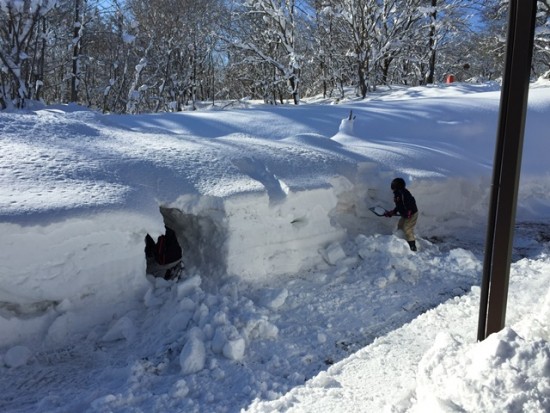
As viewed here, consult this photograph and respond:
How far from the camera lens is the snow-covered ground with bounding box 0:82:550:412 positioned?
9.82 feet

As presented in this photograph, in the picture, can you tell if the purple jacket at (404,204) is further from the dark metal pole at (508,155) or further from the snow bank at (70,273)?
the dark metal pole at (508,155)

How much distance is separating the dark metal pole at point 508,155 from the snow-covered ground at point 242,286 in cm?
35

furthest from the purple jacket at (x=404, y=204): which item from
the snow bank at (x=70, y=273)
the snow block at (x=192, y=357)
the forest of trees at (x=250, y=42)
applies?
the forest of trees at (x=250, y=42)

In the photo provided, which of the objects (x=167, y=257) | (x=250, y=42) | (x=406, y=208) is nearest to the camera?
(x=167, y=257)

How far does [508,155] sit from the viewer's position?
2.37 meters

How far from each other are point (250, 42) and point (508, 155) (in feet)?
58.4

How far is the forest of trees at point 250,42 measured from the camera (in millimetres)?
16625

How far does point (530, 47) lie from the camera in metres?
2.27

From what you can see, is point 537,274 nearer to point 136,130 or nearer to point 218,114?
point 136,130

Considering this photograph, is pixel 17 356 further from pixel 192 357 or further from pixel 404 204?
pixel 404 204

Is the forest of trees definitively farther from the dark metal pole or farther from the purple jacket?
the dark metal pole

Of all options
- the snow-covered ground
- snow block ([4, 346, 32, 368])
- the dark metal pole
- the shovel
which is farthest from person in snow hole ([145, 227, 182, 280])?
the dark metal pole

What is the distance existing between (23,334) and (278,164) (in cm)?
342

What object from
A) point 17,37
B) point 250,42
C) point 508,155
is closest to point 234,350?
point 508,155
